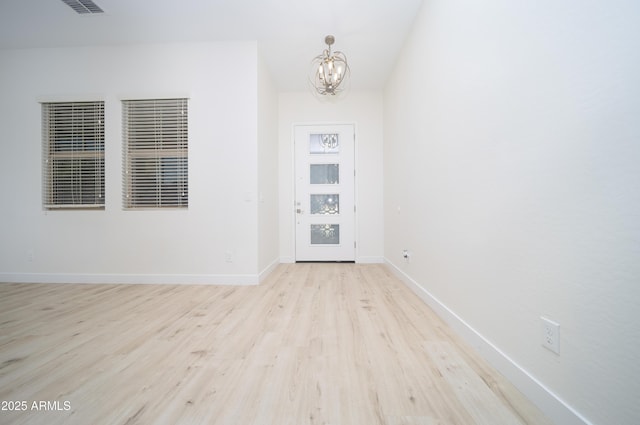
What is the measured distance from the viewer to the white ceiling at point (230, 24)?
2.55 metres

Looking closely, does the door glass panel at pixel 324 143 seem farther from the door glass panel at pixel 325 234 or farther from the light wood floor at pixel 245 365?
the light wood floor at pixel 245 365

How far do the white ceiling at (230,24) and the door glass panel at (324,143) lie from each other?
1.23m

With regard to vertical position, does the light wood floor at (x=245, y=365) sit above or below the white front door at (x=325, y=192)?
below

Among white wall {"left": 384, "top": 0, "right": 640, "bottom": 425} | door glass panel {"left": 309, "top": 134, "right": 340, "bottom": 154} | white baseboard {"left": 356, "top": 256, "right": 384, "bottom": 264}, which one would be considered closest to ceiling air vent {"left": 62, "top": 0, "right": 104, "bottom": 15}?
door glass panel {"left": 309, "top": 134, "right": 340, "bottom": 154}

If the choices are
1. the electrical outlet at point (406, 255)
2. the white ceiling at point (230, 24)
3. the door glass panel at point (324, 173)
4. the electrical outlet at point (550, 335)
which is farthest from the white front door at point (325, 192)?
the electrical outlet at point (550, 335)

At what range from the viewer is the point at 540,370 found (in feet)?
3.66

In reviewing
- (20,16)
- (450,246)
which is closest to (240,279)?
(450,246)

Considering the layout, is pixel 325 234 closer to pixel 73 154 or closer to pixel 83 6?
pixel 73 154

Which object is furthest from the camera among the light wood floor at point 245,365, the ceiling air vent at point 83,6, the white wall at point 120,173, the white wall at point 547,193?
the white wall at point 120,173

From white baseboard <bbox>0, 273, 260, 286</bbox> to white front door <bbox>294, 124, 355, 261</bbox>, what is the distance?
1.45 m

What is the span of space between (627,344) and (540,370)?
0.42 metres

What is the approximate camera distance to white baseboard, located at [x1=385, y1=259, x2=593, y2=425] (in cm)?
100

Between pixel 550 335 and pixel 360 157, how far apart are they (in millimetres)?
3617

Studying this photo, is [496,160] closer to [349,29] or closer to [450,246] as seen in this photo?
[450,246]
